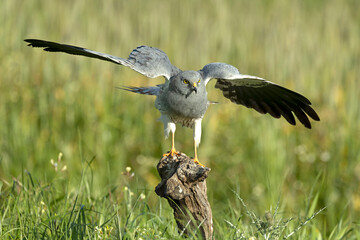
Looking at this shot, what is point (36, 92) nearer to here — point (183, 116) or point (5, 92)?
point (5, 92)

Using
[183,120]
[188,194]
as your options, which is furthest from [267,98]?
[188,194]

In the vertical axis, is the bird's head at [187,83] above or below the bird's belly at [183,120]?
above

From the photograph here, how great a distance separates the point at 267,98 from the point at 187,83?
0.73 metres

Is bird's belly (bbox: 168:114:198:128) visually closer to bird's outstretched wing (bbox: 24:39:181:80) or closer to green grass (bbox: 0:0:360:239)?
bird's outstretched wing (bbox: 24:39:181:80)

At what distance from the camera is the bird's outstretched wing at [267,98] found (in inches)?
139

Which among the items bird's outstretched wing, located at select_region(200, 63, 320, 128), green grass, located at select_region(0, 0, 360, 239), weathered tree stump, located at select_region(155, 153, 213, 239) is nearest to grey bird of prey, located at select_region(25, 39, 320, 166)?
bird's outstretched wing, located at select_region(200, 63, 320, 128)

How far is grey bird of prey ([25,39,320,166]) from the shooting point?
10.4 ft

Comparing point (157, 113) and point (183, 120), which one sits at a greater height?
point (183, 120)

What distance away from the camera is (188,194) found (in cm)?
298

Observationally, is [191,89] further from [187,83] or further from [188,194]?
[188,194]

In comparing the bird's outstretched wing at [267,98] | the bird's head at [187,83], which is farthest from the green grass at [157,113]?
the bird's head at [187,83]

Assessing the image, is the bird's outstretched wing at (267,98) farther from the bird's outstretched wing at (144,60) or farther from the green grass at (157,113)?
the green grass at (157,113)

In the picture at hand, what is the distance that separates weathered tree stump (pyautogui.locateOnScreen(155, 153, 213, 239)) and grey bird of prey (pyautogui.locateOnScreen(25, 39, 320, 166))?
0.39m

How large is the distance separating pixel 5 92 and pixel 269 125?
279 centimetres
